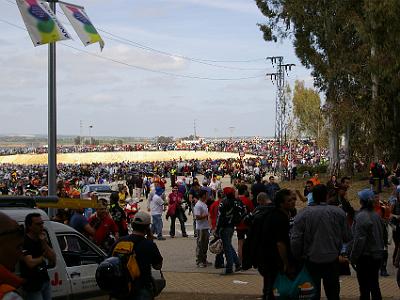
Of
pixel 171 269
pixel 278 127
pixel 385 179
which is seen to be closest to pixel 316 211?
pixel 171 269

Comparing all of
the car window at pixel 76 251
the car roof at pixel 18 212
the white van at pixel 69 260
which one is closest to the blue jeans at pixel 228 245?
the white van at pixel 69 260

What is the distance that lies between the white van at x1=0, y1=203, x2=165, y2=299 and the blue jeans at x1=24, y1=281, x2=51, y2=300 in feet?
2.58

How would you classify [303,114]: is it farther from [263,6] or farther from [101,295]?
[101,295]

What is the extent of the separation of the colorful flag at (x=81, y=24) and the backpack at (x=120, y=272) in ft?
28.4

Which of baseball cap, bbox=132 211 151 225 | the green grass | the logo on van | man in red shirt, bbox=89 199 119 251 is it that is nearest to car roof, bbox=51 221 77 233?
the logo on van

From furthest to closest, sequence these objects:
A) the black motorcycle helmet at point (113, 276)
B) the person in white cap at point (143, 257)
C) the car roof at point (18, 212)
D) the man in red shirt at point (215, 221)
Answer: the man in red shirt at point (215, 221) → the car roof at point (18, 212) → the person in white cap at point (143, 257) → the black motorcycle helmet at point (113, 276)

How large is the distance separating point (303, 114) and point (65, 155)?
203 ft

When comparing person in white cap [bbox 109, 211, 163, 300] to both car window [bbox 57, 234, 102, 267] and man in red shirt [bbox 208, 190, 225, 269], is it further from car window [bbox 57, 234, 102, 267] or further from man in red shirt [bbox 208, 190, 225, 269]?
man in red shirt [bbox 208, 190, 225, 269]

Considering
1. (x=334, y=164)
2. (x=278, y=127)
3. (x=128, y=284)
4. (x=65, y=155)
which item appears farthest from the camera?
(x=65, y=155)

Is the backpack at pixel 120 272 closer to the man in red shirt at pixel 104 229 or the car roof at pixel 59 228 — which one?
the car roof at pixel 59 228

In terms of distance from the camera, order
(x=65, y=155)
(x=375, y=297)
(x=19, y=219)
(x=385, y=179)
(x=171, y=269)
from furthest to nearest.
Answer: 1. (x=65, y=155)
2. (x=385, y=179)
3. (x=171, y=269)
4. (x=375, y=297)
5. (x=19, y=219)

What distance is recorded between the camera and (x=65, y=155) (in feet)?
460

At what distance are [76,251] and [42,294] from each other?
195 cm

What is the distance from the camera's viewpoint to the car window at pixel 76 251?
27.9ft
